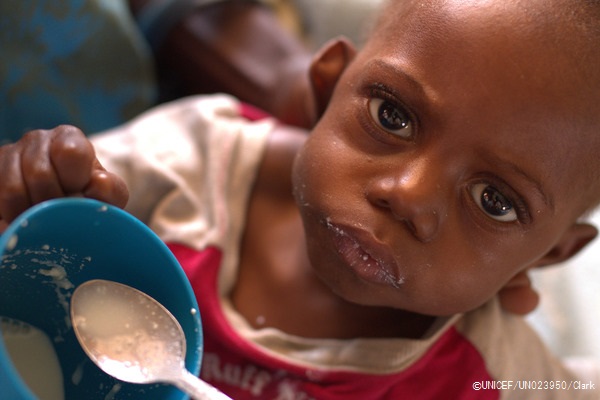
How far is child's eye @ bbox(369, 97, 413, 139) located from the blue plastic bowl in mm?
259

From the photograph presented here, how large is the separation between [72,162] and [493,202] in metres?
0.40

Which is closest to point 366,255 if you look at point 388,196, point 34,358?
point 388,196

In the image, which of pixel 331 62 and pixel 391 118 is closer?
pixel 391 118

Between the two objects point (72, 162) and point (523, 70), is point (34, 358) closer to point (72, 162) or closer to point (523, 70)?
point (72, 162)

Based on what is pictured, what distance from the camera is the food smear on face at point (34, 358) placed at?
22.4 inches

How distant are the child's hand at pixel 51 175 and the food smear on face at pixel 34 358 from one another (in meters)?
0.10

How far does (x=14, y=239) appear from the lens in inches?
18.0

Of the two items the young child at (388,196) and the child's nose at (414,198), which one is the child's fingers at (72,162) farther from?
the child's nose at (414,198)

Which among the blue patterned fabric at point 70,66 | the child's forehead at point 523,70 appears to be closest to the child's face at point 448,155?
the child's forehead at point 523,70

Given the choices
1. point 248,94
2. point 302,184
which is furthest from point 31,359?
point 248,94

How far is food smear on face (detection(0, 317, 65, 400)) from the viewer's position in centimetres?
57

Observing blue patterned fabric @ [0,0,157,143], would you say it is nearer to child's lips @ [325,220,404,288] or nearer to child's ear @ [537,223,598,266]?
child's lips @ [325,220,404,288]

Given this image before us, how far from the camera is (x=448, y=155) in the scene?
0.63 metres

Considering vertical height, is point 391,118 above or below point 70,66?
above
